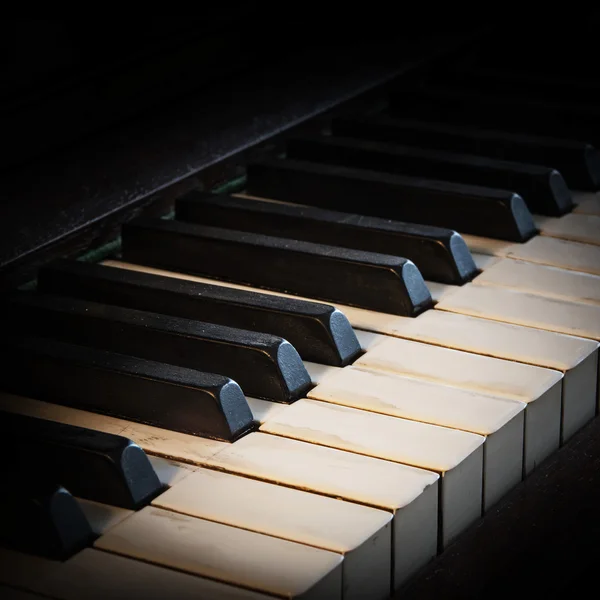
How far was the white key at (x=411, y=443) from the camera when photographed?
5.17 ft

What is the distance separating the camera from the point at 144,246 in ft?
7.36

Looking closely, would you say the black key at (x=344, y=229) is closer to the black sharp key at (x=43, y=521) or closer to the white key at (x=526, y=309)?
the white key at (x=526, y=309)

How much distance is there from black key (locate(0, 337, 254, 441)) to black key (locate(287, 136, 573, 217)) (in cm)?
96

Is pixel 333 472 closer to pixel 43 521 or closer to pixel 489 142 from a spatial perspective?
pixel 43 521

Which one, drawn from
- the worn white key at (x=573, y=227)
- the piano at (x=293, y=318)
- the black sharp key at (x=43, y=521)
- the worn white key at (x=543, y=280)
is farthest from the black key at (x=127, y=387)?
the worn white key at (x=573, y=227)

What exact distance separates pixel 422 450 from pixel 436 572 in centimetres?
15

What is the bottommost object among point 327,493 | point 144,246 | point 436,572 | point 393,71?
point 436,572

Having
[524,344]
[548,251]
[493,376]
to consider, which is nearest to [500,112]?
[548,251]

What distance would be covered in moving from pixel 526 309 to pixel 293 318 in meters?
0.37

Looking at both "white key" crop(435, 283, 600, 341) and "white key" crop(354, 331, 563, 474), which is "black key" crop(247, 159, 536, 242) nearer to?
"white key" crop(435, 283, 600, 341)

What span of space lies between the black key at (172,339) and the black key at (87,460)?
0.89 ft

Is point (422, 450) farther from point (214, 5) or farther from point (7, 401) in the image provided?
point (214, 5)

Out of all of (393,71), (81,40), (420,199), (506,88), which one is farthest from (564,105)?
(81,40)

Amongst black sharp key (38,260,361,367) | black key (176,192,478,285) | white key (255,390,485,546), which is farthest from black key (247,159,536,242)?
white key (255,390,485,546)
